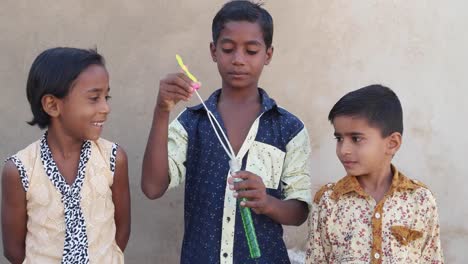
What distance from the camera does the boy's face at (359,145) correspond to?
2799 millimetres

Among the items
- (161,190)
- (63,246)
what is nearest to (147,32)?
(161,190)

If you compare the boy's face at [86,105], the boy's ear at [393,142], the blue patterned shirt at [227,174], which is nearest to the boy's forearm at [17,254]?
the boy's face at [86,105]

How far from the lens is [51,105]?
2.79m

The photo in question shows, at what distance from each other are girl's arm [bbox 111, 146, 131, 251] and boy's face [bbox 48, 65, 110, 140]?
183 mm

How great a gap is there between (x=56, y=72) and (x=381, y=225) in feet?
4.57

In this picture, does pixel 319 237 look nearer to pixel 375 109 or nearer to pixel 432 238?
pixel 432 238

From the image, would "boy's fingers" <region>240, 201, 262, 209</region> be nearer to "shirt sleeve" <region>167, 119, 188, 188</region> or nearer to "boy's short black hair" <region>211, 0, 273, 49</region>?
"shirt sleeve" <region>167, 119, 188, 188</region>

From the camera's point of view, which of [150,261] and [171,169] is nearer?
[171,169]

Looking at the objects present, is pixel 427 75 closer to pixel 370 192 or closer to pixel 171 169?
pixel 370 192

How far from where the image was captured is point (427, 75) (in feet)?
11.9

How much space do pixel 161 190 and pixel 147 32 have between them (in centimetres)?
111

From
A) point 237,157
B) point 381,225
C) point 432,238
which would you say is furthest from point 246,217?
point 432,238

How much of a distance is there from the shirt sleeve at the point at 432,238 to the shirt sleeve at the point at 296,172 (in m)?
0.50

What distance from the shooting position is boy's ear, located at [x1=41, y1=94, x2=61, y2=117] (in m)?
2.78
